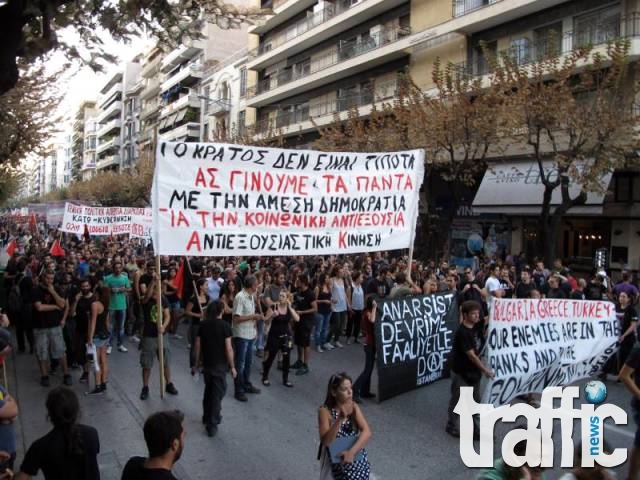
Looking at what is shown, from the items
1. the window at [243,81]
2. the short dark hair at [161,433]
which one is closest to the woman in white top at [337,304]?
the short dark hair at [161,433]

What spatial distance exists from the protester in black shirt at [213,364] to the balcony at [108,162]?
264 ft

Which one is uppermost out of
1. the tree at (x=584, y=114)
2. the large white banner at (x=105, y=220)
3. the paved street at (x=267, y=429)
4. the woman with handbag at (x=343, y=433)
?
the tree at (x=584, y=114)

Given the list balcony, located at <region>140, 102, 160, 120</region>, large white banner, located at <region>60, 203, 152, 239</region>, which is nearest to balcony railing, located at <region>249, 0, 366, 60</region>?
large white banner, located at <region>60, 203, 152, 239</region>

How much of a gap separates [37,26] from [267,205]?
132 inches

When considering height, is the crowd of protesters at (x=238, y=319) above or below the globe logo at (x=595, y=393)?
above

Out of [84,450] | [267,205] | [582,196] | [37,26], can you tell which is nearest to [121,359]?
[267,205]

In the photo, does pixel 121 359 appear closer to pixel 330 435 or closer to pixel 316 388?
pixel 316 388

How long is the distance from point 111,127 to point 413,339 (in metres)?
84.1

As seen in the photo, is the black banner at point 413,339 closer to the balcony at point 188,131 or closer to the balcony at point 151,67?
the balcony at point 188,131

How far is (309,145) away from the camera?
1287 inches

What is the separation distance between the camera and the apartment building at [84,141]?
99938mm

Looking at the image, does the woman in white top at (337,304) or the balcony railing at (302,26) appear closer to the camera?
the woman in white top at (337,304)

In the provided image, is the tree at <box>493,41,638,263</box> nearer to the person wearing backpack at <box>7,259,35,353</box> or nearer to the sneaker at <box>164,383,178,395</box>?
the sneaker at <box>164,383,178,395</box>

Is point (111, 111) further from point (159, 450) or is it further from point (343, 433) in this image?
point (159, 450)
